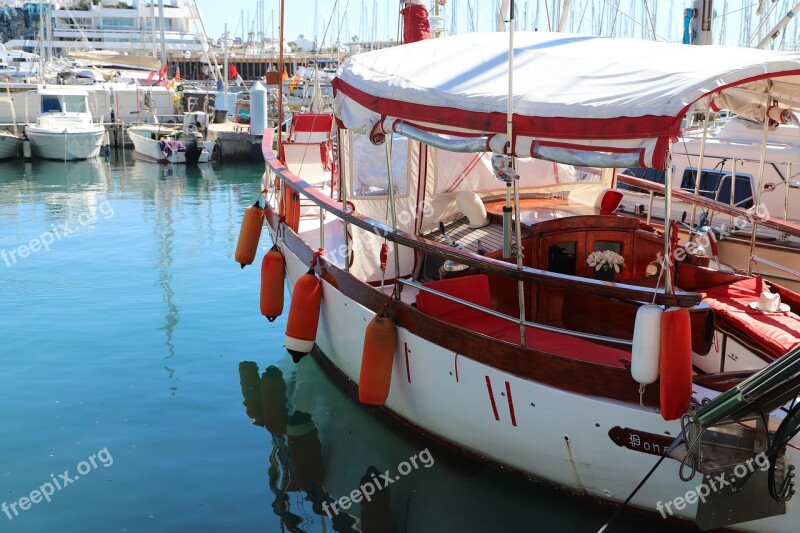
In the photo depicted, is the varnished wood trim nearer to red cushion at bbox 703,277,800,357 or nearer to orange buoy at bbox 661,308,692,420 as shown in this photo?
orange buoy at bbox 661,308,692,420

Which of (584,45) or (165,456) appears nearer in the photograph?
(584,45)

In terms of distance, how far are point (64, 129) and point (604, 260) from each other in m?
31.8

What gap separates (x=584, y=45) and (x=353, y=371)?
13.4 feet

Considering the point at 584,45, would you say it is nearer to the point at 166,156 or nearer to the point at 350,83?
the point at 350,83

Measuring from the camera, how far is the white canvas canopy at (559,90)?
5.34 m

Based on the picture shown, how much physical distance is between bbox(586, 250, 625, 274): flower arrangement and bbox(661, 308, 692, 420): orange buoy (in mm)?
2200

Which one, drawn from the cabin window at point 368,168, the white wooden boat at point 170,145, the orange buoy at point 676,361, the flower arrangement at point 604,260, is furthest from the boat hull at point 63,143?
the orange buoy at point 676,361

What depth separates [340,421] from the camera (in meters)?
8.96

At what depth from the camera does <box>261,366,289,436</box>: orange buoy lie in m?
9.05

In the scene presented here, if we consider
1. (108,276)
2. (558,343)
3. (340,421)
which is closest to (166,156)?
(108,276)

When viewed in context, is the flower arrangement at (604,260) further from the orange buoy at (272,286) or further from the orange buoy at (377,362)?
the orange buoy at (272,286)

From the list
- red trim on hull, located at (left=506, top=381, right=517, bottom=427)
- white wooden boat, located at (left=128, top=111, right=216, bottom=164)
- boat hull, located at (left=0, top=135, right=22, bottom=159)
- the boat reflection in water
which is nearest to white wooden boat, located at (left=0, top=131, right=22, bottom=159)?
boat hull, located at (left=0, top=135, right=22, bottom=159)

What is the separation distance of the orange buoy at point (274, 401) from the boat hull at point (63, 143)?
27.3 m

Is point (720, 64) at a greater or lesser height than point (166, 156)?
greater
